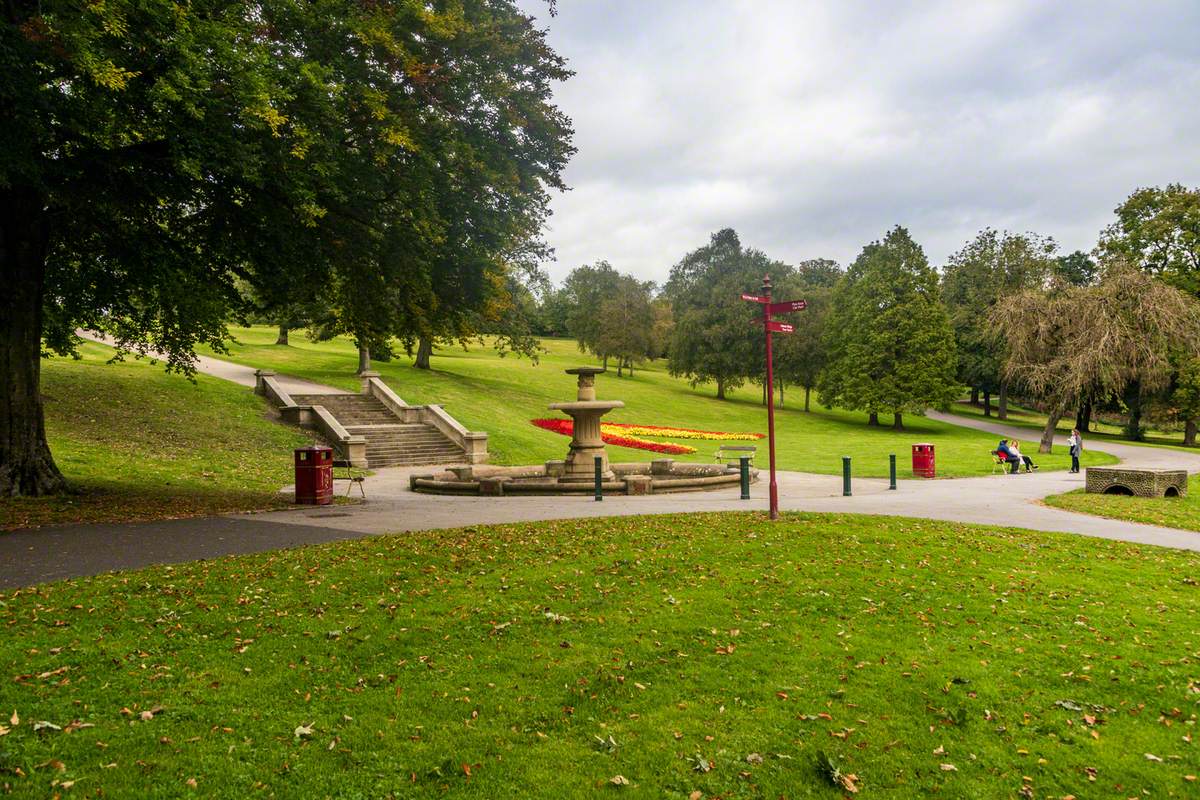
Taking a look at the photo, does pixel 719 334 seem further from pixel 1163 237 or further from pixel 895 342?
pixel 1163 237

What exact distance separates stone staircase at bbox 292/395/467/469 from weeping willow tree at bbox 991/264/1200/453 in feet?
78.7

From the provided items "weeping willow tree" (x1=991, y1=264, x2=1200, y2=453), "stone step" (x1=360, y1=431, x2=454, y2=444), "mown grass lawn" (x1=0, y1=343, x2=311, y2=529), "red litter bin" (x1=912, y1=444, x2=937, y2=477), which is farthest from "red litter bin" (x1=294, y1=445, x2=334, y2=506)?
"weeping willow tree" (x1=991, y1=264, x2=1200, y2=453)

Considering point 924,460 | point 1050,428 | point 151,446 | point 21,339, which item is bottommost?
point 924,460

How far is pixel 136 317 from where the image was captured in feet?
57.2

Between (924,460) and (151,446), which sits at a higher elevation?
(151,446)

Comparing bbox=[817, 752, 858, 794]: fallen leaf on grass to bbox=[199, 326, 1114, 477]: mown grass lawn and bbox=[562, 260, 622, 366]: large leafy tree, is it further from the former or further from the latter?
bbox=[562, 260, 622, 366]: large leafy tree

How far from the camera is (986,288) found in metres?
63.4

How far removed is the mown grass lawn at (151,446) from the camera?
13.7 m

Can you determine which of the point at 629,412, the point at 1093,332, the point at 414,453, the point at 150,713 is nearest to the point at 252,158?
the point at 150,713

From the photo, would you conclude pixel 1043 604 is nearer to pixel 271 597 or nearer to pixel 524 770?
pixel 524 770

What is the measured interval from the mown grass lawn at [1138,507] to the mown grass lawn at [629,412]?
23.0ft

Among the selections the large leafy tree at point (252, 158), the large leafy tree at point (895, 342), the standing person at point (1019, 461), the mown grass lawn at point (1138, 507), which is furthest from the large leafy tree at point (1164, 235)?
the large leafy tree at point (252, 158)

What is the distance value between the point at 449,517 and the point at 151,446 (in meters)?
12.7

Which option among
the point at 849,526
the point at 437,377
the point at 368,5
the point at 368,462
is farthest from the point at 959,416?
the point at 368,5
